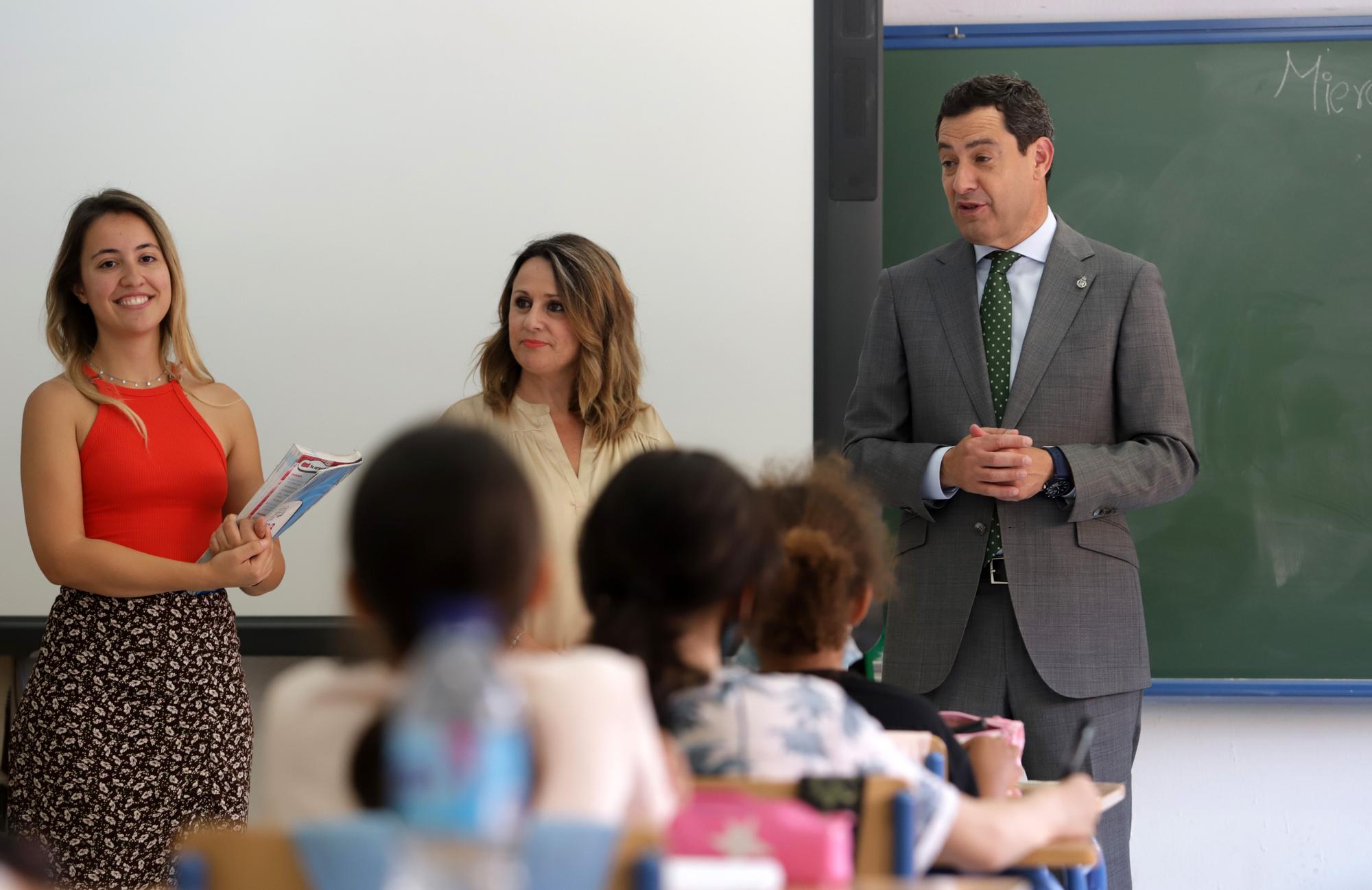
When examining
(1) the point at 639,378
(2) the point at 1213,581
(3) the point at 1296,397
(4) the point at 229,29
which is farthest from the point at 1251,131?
(4) the point at 229,29

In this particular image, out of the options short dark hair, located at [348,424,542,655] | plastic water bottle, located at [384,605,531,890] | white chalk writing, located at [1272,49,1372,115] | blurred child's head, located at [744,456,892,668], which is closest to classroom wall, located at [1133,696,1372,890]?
white chalk writing, located at [1272,49,1372,115]

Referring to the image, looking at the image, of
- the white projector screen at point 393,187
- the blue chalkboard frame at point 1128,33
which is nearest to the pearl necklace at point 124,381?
the white projector screen at point 393,187

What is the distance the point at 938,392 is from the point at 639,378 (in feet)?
1.95

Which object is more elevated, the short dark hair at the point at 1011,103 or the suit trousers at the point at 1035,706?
the short dark hair at the point at 1011,103

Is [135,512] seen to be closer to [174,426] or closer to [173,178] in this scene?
[174,426]

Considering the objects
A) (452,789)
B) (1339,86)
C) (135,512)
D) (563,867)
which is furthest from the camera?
(1339,86)

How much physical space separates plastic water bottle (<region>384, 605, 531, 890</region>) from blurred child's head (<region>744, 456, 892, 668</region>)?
2.63 feet

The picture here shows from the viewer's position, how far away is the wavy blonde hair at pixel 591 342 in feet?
8.16

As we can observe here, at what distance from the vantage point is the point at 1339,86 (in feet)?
10.3

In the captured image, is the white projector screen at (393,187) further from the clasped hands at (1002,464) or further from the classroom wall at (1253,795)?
the classroom wall at (1253,795)

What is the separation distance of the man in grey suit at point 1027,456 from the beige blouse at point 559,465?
18.2 inches

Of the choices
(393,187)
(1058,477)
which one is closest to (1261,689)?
(1058,477)

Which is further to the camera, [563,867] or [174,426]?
→ [174,426]

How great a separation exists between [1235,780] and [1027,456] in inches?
59.7
